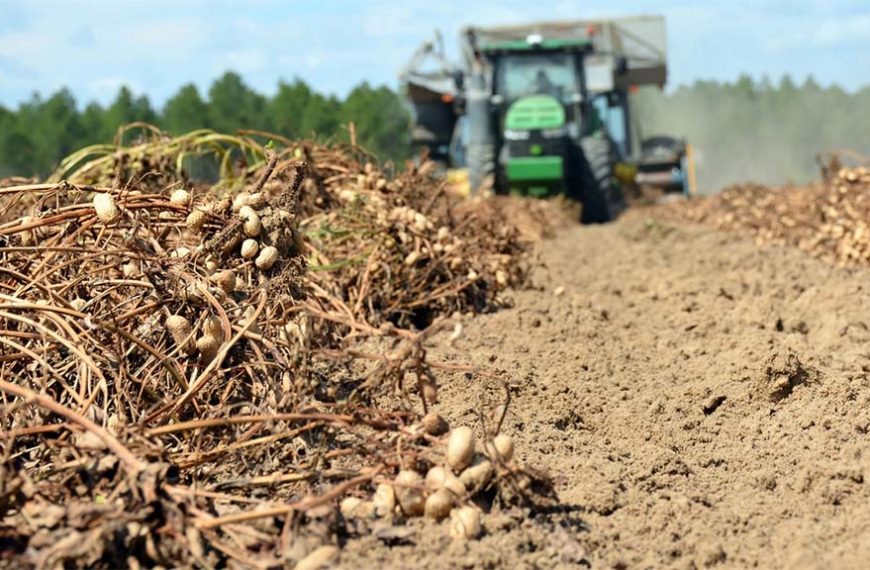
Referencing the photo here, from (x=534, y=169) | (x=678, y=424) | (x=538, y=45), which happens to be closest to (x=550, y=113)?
(x=534, y=169)

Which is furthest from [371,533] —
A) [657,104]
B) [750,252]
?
[657,104]

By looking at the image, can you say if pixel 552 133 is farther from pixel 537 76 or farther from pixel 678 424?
pixel 678 424

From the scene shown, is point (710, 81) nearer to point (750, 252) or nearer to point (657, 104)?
point (657, 104)

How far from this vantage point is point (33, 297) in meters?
2.85

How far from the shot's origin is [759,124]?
43062 millimetres

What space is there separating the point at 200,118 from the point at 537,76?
30.2 meters

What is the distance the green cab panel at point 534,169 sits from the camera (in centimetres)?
1178

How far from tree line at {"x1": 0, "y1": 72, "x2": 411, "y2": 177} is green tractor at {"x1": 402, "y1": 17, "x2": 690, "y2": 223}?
21.7m

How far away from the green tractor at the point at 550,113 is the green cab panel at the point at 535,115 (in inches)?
0.5

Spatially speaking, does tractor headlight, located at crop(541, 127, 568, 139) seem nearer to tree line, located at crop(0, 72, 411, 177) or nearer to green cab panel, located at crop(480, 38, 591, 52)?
green cab panel, located at crop(480, 38, 591, 52)

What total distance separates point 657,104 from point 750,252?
26748mm

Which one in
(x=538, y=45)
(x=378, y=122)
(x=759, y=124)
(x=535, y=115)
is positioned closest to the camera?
(x=535, y=115)

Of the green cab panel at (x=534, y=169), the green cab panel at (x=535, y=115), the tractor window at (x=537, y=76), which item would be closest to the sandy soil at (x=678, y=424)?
the green cab panel at (x=534, y=169)

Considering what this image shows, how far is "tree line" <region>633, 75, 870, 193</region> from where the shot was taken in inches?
1363
